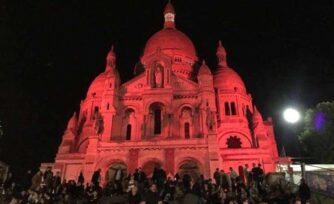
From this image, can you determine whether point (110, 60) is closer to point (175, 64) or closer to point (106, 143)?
point (175, 64)

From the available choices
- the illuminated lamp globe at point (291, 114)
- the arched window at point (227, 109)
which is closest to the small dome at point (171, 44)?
the arched window at point (227, 109)

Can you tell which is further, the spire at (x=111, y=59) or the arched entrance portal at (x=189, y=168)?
the spire at (x=111, y=59)

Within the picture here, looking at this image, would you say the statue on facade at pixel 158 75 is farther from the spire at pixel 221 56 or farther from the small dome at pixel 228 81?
the spire at pixel 221 56

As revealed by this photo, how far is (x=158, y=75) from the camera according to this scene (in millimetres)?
38156

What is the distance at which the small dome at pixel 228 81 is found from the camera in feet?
148

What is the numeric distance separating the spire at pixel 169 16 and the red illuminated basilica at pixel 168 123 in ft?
19.2

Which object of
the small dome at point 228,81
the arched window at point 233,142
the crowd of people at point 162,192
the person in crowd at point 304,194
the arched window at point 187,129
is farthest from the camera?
the small dome at point 228,81

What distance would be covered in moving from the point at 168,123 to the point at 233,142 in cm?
1033

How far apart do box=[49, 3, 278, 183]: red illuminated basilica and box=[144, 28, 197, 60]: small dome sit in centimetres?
13

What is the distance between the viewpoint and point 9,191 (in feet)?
72.8

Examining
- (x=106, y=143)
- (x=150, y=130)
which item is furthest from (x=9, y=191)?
(x=150, y=130)

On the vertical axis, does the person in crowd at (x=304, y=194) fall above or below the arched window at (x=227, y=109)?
below

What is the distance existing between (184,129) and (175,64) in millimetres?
11788

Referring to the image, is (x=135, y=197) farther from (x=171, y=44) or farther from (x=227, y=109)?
(x=171, y=44)
